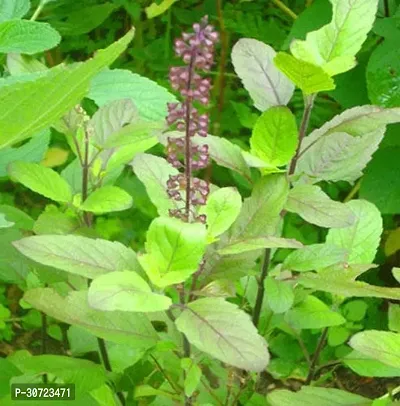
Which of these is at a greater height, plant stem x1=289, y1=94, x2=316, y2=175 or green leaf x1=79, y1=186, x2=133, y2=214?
plant stem x1=289, y1=94, x2=316, y2=175

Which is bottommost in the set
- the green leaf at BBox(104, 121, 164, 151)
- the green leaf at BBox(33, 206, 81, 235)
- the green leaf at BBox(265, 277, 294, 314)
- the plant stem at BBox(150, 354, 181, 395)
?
the plant stem at BBox(150, 354, 181, 395)

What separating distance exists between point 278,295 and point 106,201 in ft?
0.64

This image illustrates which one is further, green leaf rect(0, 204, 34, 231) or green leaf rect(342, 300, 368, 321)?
green leaf rect(342, 300, 368, 321)

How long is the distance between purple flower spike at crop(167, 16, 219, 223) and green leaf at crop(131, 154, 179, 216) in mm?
37

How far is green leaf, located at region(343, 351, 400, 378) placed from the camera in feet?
2.87

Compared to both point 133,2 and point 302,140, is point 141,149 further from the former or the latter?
point 133,2

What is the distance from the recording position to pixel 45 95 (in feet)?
1.40

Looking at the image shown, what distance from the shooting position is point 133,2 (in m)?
1.73

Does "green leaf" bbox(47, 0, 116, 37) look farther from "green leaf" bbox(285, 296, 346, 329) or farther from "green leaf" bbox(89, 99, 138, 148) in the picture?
"green leaf" bbox(285, 296, 346, 329)

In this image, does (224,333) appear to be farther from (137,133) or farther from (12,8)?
(12,8)

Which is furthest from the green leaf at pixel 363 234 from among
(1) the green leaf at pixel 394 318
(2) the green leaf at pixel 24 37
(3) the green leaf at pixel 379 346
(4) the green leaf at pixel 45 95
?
(4) the green leaf at pixel 45 95

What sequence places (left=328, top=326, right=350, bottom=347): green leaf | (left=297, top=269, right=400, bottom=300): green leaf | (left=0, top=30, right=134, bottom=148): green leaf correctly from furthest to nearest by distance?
(left=328, top=326, right=350, bottom=347): green leaf → (left=297, top=269, right=400, bottom=300): green leaf → (left=0, top=30, right=134, bottom=148): green leaf

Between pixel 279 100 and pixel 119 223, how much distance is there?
0.77m

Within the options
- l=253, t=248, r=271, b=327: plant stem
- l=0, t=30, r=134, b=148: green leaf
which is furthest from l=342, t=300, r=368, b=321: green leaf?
l=0, t=30, r=134, b=148: green leaf
